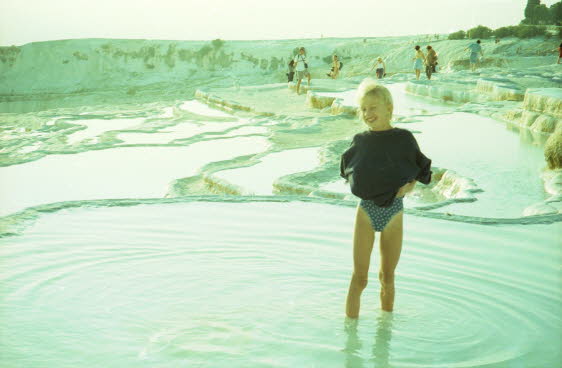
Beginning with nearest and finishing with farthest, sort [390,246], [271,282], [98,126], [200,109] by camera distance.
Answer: [390,246], [271,282], [98,126], [200,109]

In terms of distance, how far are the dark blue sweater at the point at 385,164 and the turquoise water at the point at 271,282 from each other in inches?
24.7

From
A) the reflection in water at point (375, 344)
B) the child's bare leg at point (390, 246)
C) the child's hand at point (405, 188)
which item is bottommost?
the reflection in water at point (375, 344)

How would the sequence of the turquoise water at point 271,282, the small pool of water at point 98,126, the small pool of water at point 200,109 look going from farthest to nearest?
the small pool of water at point 200,109
the small pool of water at point 98,126
the turquoise water at point 271,282

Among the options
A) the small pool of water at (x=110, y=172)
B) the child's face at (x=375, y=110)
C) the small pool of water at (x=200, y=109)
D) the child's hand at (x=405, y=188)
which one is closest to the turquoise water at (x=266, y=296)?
the child's hand at (x=405, y=188)

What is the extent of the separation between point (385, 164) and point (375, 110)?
229 mm

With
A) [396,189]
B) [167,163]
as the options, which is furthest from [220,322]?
[167,163]

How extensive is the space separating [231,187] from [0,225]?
321 centimetres

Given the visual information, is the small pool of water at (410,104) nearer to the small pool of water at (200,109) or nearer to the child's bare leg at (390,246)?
the small pool of water at (200,109)

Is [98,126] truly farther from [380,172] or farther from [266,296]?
[380,172]

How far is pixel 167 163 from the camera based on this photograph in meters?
11.0

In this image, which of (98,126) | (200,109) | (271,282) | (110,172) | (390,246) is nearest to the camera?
(390,246)

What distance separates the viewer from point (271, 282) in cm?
354

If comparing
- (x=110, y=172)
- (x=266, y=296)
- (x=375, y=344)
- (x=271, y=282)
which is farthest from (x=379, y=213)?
(x=110, y=172)

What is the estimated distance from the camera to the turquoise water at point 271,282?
8.89 ft
